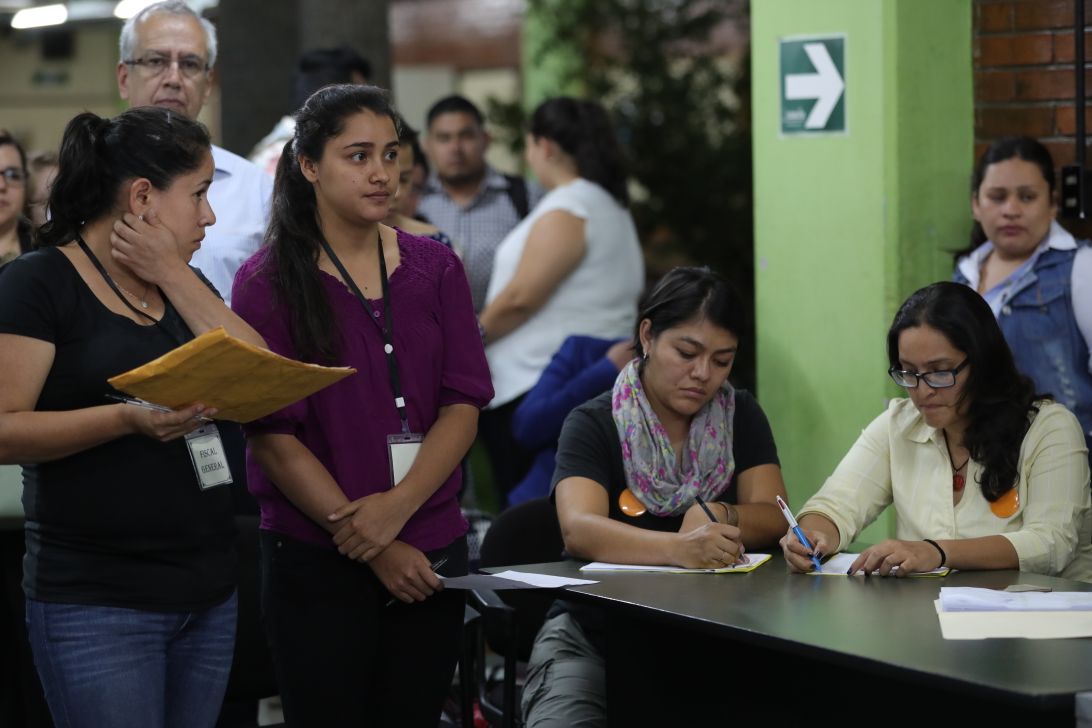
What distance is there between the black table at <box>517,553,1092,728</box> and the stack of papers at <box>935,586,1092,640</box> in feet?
0.13

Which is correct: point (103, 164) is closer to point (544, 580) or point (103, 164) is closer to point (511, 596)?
point (544, 580)

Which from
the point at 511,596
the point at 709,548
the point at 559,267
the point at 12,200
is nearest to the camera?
the point at 709,548

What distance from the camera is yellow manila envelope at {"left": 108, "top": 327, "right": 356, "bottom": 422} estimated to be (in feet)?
8.00

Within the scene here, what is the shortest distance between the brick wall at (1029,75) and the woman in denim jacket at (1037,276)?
323mm

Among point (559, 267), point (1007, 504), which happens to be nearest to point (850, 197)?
point (559, 267)

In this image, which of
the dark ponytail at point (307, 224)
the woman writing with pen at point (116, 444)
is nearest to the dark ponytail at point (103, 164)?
the woman writing with pen at point (116, 444)

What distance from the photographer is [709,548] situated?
319 cm

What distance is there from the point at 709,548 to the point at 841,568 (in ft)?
0.95

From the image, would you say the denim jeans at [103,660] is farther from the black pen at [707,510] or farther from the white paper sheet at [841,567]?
the white paper sheet at [841,567]

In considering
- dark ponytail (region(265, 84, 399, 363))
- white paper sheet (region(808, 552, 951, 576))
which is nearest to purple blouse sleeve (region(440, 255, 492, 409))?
dark ponytail (region(265, 84, 399, 363))

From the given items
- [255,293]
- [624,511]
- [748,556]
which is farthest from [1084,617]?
[255,293]

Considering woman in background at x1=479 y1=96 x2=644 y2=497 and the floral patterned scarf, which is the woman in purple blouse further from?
woman in background at x1=479 y1=96 x2=644 y2=497

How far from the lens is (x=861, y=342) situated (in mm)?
4664

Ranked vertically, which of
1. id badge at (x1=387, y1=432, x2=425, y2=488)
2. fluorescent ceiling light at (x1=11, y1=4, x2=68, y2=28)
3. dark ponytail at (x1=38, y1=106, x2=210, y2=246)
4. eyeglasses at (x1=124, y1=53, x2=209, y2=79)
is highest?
fluorescent ceiling light at (x1=11, y1=4, x2=68, y2=28)
